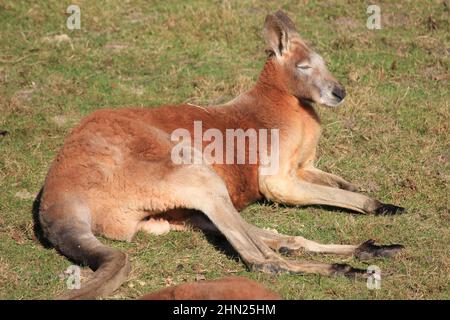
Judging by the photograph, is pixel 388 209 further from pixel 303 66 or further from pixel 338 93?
pixel 303 66

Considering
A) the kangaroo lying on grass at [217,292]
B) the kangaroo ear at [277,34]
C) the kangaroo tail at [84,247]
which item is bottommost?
the kangaroo tail at [84,247]

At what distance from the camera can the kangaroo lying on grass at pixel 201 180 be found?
5.72m

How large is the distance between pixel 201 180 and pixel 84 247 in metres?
0.96

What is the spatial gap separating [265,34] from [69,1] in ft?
13.6

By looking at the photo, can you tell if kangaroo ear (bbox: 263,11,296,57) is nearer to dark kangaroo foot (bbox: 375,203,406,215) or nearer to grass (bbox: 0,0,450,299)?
grass (bbox: 0,0,450,299)

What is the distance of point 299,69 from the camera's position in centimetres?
708

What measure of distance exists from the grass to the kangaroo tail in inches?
8.3

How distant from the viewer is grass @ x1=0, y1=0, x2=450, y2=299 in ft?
19.3

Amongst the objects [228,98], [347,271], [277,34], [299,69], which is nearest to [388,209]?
[347,271]

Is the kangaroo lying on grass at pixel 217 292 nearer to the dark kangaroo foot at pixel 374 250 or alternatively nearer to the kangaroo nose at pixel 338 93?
the dark kangaroo foot at pixel 374 250

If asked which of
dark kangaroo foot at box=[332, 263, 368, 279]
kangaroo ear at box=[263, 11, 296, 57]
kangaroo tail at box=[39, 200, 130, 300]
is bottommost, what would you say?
dark kangaroo foot at box=[332, 263, 368, 279]

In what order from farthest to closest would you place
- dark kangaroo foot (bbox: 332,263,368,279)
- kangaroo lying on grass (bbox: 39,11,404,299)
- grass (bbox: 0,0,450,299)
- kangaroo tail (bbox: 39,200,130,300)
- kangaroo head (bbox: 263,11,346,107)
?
kangaroo head (bbox: 263,11,346,107) < grass (bbox: 0,0,450,299) < kangaroo lying on grass (bbox: 39,11,404,299) < dark kangaroo foot (bbox: 332,263,368,279) < kangaroo tail (bbox: 39,200,130,300)

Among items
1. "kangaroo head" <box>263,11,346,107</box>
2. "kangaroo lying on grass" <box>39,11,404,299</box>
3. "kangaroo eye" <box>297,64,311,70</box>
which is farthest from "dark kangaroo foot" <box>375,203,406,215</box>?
"kangaroo eye" <box>297,64,311,70</box>

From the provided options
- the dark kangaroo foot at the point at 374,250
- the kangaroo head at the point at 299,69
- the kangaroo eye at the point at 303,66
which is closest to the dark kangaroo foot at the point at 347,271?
the dark kangaroo foot at the point at 374,250
